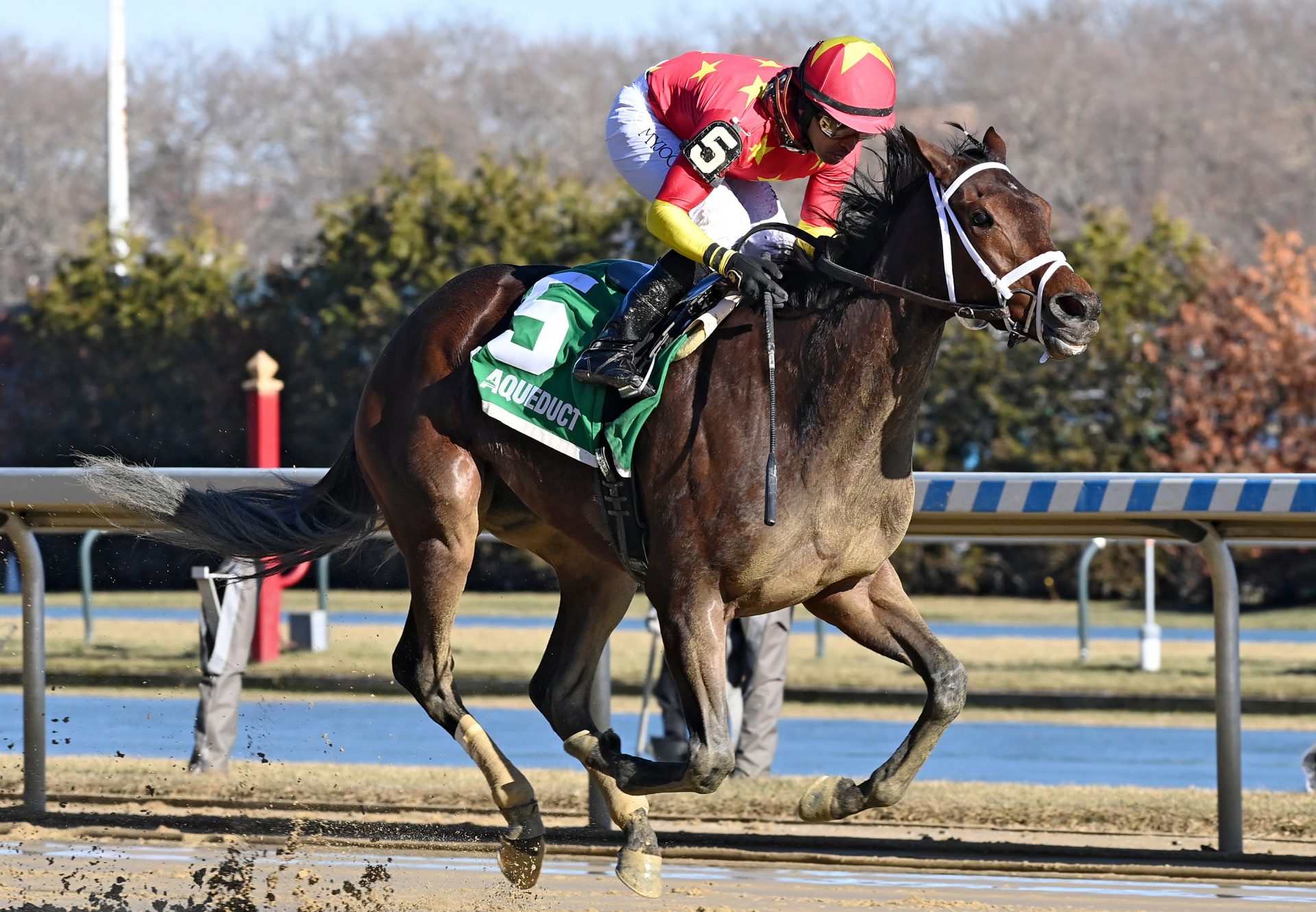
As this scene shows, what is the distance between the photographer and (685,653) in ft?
14.1

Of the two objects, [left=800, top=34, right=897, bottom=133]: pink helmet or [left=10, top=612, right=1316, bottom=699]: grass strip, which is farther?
[left=10, top=612, right=1316, bottom=699]: grass strip

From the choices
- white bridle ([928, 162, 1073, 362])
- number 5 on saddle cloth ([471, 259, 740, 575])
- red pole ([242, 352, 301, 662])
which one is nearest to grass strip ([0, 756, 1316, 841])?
number 5 on saddle cloth ([471, 259, 740, 575])

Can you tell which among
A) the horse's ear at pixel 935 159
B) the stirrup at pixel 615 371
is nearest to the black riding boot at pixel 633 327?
the stirrup at pixel 615 371

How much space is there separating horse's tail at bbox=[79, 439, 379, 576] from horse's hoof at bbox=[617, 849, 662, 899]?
1.45 meters

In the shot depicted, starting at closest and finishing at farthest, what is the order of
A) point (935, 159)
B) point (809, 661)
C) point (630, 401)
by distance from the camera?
point (935, 159)
point (630, 401)
point (809, 661)

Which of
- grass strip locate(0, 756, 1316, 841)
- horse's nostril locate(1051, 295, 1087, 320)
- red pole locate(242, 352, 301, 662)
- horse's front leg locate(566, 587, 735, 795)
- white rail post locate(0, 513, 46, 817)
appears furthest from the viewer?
red pole locate(242, 352, 301, 662)

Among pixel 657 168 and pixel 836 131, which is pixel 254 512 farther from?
pixel 836 131

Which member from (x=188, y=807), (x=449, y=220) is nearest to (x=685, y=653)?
(x=188, y=807)

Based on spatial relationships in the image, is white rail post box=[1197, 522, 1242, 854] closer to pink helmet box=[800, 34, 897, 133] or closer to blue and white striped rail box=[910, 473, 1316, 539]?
blue and white striped rail box=[910, 473, 1316, 539]

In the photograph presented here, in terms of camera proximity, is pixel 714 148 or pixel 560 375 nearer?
pixel 714 148

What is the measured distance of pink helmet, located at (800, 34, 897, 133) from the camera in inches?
172

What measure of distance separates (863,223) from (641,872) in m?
1.72

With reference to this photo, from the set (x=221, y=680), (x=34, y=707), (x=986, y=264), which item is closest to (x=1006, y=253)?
(x=986, y=264)

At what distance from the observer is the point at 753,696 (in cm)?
722
